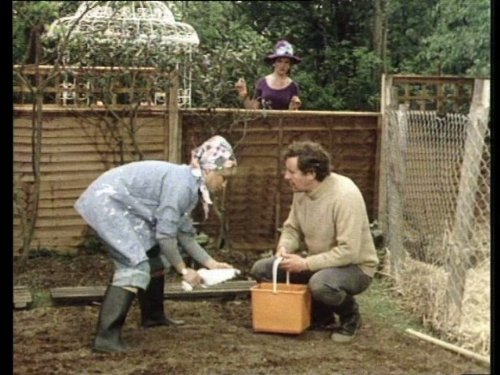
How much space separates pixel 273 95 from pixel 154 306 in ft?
4.07

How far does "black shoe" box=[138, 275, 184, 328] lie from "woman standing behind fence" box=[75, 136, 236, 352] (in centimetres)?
24

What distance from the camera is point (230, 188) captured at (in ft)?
16.8

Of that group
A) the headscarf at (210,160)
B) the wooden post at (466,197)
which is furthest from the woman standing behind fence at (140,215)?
the wooden post at (466,197)

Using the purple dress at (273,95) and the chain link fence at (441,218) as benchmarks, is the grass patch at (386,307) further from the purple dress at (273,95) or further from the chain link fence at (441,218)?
the purple dress at (273,95)

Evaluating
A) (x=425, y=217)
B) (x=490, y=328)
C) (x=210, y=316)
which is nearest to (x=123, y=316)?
(x=210, y=316)

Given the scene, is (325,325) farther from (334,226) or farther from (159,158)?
(159,158)

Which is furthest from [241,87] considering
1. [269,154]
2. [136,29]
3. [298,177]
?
[298,177]

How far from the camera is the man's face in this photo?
397 cm

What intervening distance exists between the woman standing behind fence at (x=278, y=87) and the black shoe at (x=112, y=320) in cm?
134

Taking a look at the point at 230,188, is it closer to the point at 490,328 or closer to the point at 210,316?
the point at 210,316

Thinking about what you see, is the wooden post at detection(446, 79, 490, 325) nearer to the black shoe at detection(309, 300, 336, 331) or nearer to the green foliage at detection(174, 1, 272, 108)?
the black shoe at detection(309, 300, 336, 331)

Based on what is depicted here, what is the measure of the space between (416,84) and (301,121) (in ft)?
1.97

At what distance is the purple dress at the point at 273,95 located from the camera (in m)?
4.56

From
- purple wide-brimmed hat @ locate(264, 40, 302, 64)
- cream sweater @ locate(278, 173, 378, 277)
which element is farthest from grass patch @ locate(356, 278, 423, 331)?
purple wide-brimmed hat @ locate(264, 40, 302, 64)
